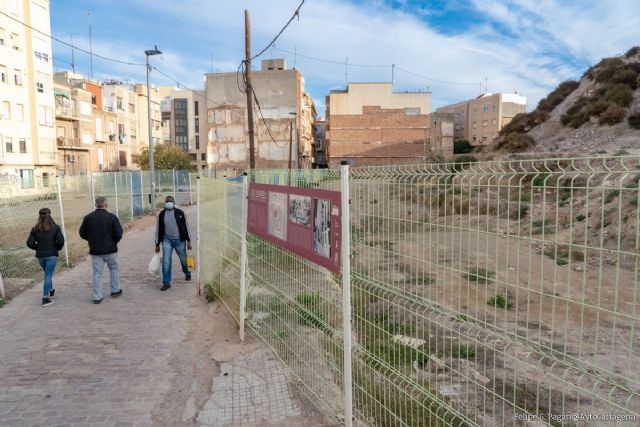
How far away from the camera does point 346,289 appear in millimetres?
3531

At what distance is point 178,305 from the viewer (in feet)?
24.8

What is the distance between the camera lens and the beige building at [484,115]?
249ft

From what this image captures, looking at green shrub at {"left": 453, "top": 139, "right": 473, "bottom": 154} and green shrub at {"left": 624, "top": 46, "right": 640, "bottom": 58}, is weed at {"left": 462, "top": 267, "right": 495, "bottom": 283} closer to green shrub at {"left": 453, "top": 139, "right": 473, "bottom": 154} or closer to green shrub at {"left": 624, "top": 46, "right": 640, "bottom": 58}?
green shrub at {"left": 624, "top": 46, "right": 640, "bottom": 58}

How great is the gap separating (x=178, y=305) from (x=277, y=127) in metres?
47.5

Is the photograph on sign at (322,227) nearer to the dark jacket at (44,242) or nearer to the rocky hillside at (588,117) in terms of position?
the dark jacket at (44,242)

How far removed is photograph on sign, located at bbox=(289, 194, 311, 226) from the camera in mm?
4160

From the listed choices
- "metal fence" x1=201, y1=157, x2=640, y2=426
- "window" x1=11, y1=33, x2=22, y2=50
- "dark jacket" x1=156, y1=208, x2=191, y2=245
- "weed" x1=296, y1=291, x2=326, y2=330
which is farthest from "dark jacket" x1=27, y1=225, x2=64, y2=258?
"window" x1=11, y1=33, x2=22, y2=50

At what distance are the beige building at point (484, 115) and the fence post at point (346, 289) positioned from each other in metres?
75.2

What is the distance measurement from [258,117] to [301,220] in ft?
169

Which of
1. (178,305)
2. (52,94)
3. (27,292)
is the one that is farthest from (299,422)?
(52,94)

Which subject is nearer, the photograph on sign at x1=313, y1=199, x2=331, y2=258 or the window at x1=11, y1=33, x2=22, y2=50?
the photograph on sign at x1=313, y1=199, x2=331, y2=258

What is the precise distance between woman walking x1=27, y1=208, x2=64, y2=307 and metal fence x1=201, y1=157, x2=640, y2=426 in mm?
3288

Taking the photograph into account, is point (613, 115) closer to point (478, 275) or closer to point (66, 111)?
point (478, 275)

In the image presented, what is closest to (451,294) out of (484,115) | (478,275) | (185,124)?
(478,275)
